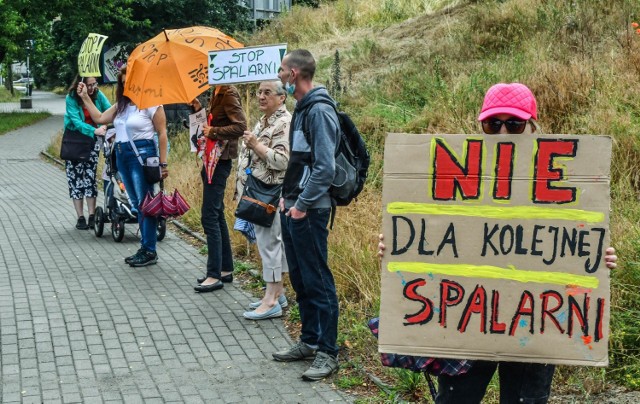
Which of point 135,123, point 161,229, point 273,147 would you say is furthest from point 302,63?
point 161,229

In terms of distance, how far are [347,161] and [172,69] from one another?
9.96ft

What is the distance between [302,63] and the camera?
6.01m

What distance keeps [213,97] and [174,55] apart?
0.63 m

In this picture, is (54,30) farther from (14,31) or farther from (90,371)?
(90,371)

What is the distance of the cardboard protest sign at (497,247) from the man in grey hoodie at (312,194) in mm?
1925

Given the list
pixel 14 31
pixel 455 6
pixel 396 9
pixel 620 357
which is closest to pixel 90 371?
pixel 620 357

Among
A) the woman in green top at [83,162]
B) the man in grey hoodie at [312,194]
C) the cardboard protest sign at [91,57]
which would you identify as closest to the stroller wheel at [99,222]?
the woman in green top at [83,162]

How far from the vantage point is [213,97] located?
826 centimetres

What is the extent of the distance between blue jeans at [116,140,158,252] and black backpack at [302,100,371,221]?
3655 mm

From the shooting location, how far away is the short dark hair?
6016 mm

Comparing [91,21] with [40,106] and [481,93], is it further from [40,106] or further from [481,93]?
[481,93]

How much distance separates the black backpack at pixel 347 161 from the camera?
6.00 m

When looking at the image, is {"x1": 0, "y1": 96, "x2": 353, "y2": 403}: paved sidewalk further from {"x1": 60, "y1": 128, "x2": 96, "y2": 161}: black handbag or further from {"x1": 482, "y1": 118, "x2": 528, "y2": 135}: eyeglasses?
{"x1": 482, "y1": 118, "x2": 528, "y2": 135}: eyeglasses

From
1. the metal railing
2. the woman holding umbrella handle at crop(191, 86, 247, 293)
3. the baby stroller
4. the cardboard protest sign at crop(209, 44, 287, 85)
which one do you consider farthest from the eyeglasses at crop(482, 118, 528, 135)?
the metal railing
